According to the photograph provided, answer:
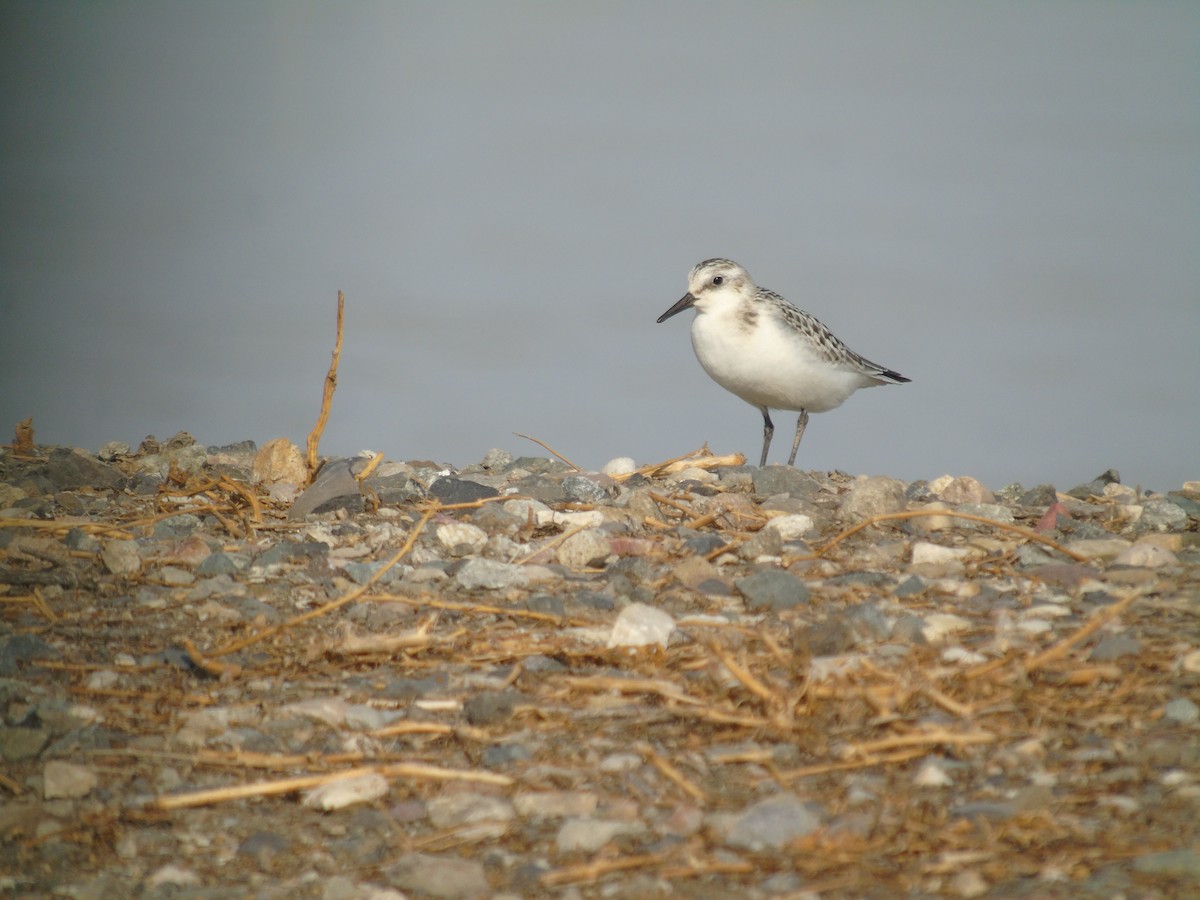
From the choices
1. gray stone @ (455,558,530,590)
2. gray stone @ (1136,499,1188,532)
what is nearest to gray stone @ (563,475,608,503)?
gray stone @ (455,558,530,590)

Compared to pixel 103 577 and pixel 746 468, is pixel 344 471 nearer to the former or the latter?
pixel 103 577

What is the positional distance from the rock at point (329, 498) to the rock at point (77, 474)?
1.38 m

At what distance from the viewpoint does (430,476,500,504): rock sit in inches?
196

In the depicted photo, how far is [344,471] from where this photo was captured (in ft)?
16.8

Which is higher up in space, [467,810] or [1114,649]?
[1114,649]

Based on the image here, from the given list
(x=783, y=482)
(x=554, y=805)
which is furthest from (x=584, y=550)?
(x=554, y=805)

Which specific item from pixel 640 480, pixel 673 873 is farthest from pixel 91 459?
pixel 673 873

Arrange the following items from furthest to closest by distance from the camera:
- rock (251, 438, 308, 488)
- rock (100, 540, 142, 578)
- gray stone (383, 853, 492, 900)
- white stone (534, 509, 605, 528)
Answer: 1. rock (251, 438, 308, 488)
2. white stone (534, 509, 605, 528)
3. rock (100, 540, 142, 578)
4. gray stone (383, 853, 492, 900)

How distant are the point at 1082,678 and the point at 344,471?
339 centimetres

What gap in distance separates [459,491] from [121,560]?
56.8 inches

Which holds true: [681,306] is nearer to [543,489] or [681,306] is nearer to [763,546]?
[543,489]

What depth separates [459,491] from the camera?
5.00m

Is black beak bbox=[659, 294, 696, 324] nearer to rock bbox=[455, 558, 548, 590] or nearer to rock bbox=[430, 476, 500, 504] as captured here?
rock bbox=[430, 476, 500, 504]

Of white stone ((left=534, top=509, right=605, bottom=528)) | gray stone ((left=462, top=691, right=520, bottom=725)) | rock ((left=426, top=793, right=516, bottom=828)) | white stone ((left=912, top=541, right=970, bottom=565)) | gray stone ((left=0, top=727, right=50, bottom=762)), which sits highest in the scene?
white stone ((left=912, top=541, right=970, bottom=565))
